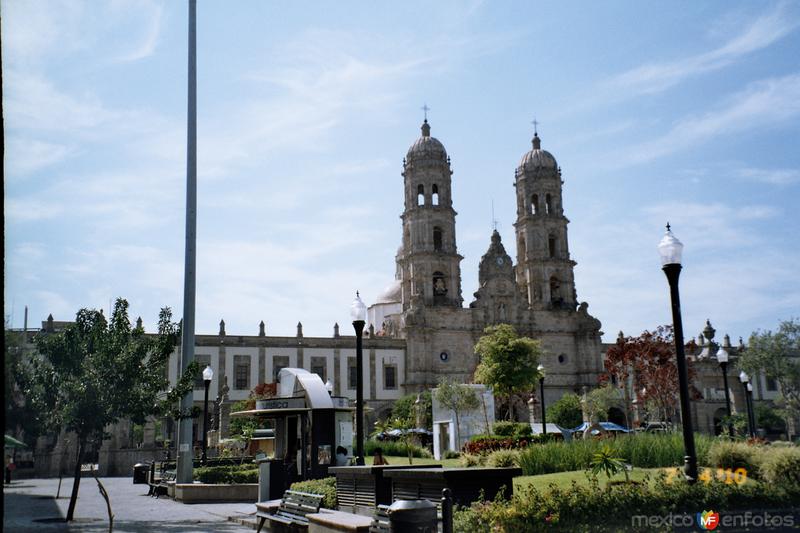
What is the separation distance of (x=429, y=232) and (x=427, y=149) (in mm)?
7572

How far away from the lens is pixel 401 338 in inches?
2416

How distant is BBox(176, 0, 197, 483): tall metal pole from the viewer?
2041 cm

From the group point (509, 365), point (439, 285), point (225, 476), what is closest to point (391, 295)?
point (439, 285)

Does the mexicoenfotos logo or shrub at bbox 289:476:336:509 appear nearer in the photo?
the mexicoenfotos logo

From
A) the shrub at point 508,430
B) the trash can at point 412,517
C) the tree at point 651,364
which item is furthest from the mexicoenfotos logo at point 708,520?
the tree at point 651,364

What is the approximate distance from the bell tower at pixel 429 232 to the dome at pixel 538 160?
29.7 ft

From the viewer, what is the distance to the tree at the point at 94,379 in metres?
17.8

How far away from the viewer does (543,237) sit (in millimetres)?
67500

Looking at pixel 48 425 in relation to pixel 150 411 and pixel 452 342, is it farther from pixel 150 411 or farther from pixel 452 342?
pixel 452 342

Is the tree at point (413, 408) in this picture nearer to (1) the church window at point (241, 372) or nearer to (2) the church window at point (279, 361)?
(2) the church window at point (279, 361)

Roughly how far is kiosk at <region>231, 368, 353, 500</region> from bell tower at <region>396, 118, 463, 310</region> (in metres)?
39.3

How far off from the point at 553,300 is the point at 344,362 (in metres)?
21.2

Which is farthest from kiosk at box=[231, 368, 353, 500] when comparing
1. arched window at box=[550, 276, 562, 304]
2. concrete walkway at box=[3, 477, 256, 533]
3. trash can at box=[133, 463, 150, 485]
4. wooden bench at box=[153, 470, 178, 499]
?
arched window at box=[550, 276, 562, 304]

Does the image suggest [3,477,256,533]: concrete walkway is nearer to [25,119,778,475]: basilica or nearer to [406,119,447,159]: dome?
[25,119,778,475]: basilica
